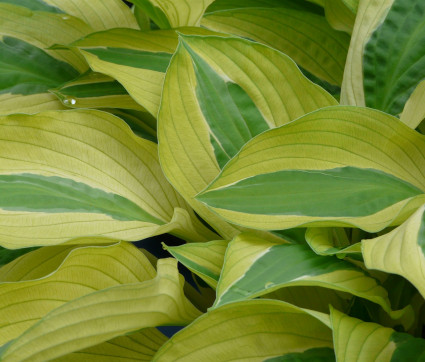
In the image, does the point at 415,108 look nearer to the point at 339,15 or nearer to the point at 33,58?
the point at 339,15

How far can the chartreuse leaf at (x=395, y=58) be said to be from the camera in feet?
1.84

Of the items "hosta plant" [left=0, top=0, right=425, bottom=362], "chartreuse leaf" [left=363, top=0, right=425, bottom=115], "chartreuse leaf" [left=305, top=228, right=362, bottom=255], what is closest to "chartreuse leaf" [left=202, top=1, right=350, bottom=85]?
"hosta plant" [left=0, top=0, right=425, bottom=362]

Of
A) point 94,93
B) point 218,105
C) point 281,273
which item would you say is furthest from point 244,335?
point 94,93

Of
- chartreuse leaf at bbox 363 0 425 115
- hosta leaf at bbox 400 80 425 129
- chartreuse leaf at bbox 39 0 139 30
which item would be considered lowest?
hosta leaf at bbox 400 80 425 129

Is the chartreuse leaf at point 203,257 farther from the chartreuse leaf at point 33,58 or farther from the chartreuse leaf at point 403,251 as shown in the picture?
the chartreuse leaf at point 33,58

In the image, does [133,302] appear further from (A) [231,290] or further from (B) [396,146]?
(B) [396,146]

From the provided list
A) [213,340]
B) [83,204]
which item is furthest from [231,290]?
[83,204]

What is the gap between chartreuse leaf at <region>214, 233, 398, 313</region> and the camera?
1.37 ft

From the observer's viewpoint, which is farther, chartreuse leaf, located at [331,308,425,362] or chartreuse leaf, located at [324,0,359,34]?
chartreuse leaf, located at [324,0,359,34]

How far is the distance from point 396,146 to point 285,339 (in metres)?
0.17

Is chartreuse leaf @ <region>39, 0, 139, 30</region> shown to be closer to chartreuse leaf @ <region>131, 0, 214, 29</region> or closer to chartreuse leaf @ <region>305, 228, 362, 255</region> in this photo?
chartreuse leaf @ <region>131, 0, 214, 29</region>

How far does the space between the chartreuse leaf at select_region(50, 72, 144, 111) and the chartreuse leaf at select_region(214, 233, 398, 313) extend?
24cm

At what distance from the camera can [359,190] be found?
473 millimetres

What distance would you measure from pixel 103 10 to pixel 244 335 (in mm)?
396
